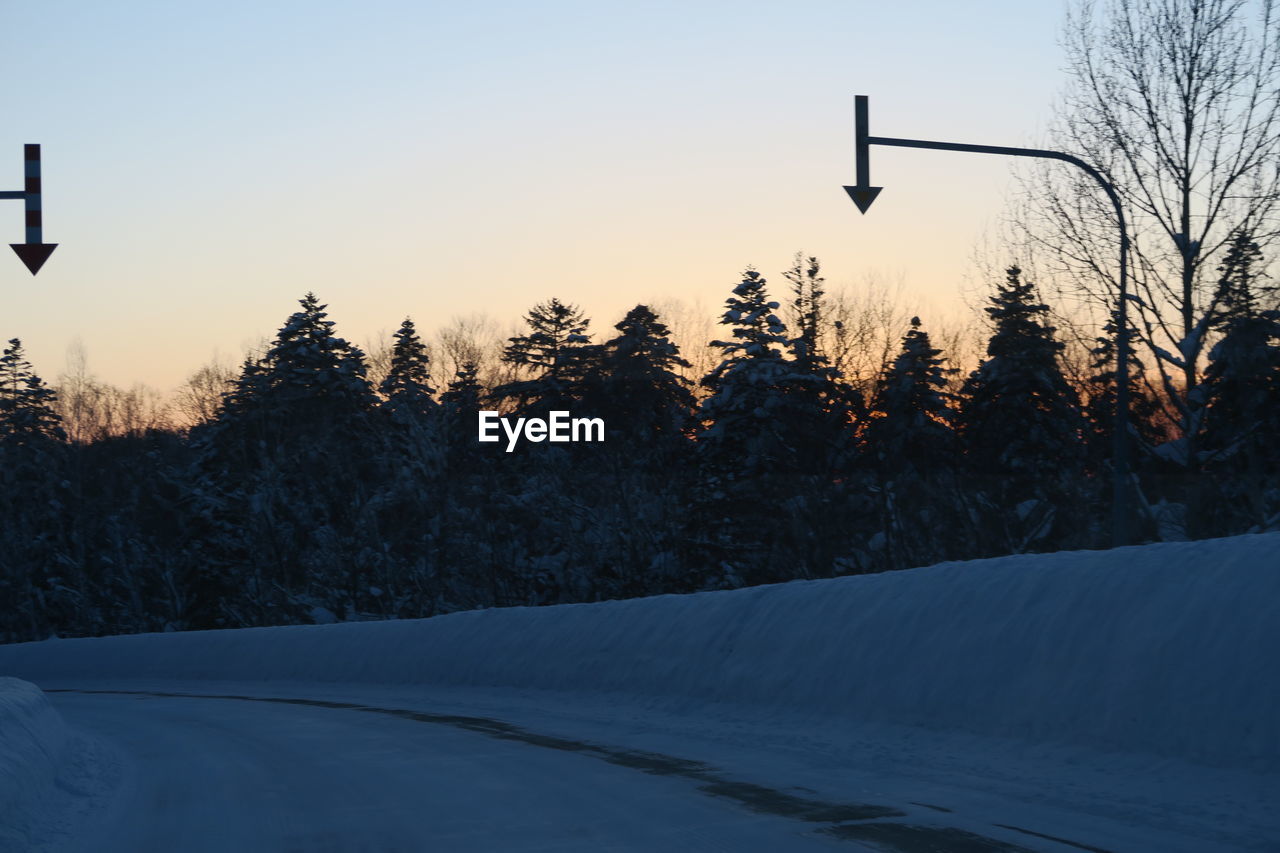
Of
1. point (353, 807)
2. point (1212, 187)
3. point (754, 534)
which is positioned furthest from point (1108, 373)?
point (353, 807)

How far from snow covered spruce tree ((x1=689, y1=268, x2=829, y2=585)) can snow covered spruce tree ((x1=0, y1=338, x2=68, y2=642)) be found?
36.9 m

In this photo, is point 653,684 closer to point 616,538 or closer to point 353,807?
point 353,807

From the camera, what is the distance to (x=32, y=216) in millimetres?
14422

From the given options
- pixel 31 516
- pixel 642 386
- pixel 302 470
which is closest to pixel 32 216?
pixel 642 386

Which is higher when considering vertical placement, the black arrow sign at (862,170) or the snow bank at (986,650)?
the black arrow sign at (862,170)

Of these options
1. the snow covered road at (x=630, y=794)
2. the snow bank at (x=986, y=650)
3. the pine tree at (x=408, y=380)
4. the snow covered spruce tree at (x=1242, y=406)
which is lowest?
the snow covered road at (x=630, y=794)

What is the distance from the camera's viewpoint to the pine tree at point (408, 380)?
72062mm

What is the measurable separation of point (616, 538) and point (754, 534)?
668cm

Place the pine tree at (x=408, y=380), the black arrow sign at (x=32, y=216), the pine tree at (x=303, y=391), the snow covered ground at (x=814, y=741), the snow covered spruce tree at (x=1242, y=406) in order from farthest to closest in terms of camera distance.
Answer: the pine tree at (x=408, y=380) < the pine tree at (x=303, y=391) < the snow covered spruce tree at (x=1242, y=406) < the black arrow sign at (x=32, y=216) < the snow covered ground at (x=814, y=741)

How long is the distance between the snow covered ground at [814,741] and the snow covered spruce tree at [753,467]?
1048 inches

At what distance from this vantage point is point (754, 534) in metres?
44.4

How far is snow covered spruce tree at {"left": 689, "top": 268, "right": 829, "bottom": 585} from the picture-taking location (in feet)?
145

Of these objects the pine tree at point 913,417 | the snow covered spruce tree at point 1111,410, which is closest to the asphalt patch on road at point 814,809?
the snow covered spruce tree at point 1111,410

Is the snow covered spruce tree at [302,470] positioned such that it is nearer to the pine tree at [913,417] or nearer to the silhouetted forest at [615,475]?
the silhouetted forest at [615,475]
